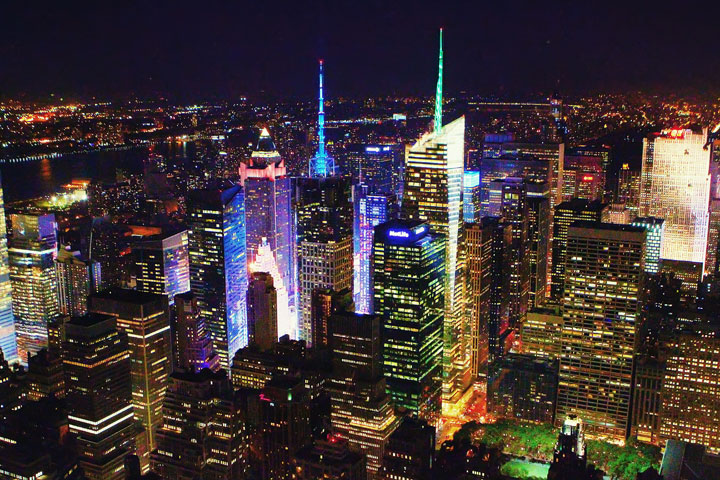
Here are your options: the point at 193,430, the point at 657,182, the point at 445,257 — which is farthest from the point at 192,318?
the point at 657,182

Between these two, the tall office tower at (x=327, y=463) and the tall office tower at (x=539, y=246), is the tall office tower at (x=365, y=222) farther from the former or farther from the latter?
the tall office tower at (x=327, y=463)

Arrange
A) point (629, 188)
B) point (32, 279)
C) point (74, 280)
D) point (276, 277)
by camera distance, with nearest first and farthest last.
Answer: point (32, 279), point (74, 280), point (276, 277), point (629, 188)

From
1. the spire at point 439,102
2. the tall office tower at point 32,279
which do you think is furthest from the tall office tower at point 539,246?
the tall office tower at point 32,279

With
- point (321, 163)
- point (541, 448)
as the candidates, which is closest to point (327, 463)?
point (541, 448)

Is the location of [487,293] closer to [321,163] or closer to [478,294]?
[478,294]

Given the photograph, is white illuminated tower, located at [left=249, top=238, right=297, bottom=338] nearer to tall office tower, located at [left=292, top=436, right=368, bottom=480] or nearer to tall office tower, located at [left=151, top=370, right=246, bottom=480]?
tall office tower, located at [left=151, top=370, right=246, bottom=480]

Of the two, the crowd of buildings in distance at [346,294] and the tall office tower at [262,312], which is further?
the tall office tower at [262,312]

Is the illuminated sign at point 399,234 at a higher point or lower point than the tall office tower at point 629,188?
lower
